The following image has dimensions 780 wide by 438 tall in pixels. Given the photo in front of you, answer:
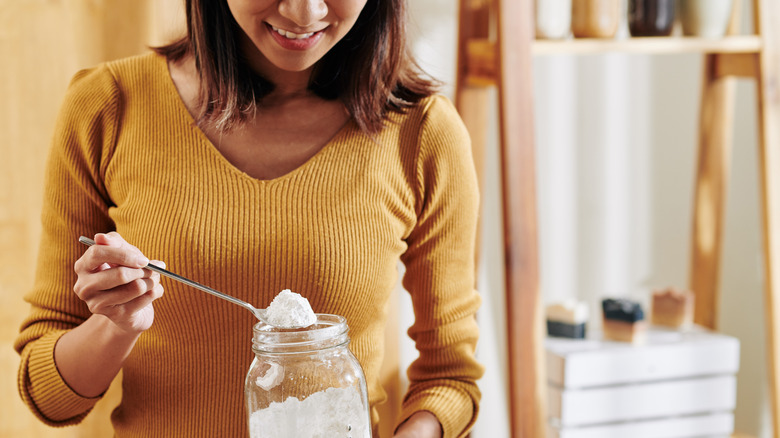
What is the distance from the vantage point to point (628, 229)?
6.00 feet

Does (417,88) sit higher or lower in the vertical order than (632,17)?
lower

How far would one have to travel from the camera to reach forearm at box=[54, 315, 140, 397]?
34.0 inches

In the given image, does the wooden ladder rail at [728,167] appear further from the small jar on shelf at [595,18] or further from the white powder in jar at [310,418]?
the white powder in jar at [310,418]

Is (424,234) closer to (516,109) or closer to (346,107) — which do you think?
(346,107)

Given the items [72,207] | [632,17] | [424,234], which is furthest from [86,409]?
[632,17]

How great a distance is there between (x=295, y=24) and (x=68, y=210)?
0.38 metres

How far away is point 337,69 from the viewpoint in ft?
3.54

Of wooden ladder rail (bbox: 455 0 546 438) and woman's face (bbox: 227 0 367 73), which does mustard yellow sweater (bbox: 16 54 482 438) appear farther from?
wooden ladder rail (bbox: 455 0 546 438)

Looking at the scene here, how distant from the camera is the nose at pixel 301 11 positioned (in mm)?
838

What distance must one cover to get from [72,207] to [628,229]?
129 cm

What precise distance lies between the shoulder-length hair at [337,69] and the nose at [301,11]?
0.57 ft

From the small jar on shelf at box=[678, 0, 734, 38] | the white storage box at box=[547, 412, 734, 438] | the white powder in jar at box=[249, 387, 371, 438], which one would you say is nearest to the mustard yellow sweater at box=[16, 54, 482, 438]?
the white powder in jar at box=[249, 387, 371, 438]

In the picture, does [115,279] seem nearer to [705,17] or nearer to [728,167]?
[705,17]

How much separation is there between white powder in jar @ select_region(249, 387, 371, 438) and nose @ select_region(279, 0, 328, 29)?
15.7 inches
